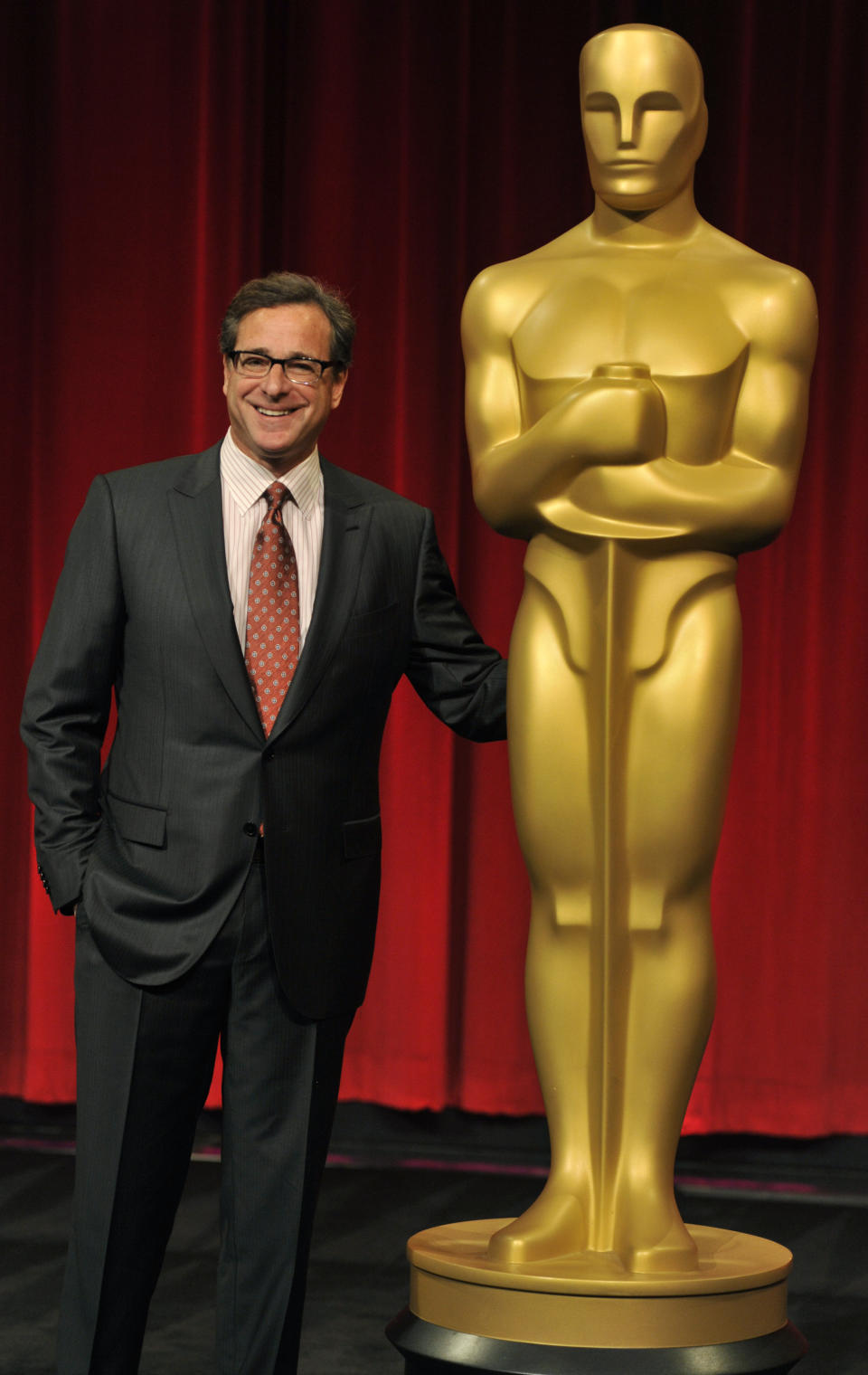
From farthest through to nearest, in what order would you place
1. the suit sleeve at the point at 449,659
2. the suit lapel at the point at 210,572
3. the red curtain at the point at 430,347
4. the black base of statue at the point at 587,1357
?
the red curtain at the point at 430,347 → the suit sleeve at the point at 449,659 → the suit lapel at the point at 210,572 → the black base of statue at the point at 587,1357

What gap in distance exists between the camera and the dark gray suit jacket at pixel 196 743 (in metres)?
2.60

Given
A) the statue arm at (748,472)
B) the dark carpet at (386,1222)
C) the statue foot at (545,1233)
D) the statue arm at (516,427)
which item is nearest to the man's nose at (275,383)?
the statue arm at (516,427)

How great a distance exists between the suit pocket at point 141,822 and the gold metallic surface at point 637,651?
1.81 feet

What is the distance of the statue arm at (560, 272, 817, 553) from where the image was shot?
262 centimetres

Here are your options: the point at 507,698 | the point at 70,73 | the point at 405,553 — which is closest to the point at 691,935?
the point at 507,698

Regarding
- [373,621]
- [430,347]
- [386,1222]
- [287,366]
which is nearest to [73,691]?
[373,621]

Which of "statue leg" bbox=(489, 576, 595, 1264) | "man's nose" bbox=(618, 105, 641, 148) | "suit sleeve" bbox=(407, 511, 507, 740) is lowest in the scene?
"statue leg" bbox=(489, 576, 595, 1264)

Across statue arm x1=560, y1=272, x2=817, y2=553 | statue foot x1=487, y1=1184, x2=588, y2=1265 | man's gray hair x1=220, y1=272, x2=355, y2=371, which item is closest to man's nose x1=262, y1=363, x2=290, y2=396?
man's gray hair x1=220, y1=272, x2=355, y2=371

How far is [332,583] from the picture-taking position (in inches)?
106

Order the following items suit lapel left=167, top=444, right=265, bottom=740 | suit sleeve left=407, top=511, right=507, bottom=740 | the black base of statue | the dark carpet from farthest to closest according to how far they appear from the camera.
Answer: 1. the dark carpet
2. suit sleeve left=407, top=511, right=507, bottom=740
3. suit lapel left=167, top=444, right=265, bottom=740
4. the black base of statue

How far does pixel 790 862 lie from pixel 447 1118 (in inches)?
47.4

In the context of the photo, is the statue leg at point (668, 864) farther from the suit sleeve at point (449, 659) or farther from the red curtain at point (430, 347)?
the red curtain at point (430, 347)

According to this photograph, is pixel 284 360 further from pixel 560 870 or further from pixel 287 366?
pixel 560 870

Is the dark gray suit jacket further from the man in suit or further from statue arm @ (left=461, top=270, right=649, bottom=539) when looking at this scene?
statue arm @ (left=461, top=270, right=649, bottom=539)
